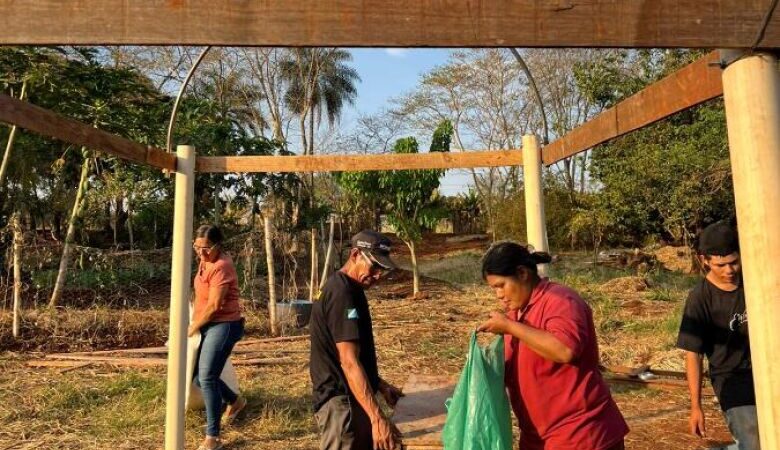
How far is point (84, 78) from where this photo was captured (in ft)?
31.6

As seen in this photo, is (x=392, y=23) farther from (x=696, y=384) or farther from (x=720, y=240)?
(x=696, y=384)

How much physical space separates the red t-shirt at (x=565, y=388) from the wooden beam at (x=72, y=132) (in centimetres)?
195

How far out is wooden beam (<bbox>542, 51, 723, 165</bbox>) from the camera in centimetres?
200

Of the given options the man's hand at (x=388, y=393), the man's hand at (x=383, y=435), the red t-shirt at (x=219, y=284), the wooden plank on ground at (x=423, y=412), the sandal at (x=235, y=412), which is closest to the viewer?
the man's hand at (x=383, y=435)

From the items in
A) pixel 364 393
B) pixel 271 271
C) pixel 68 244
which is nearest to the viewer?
pixel 364 393

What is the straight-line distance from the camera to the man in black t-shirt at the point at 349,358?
2.82 m

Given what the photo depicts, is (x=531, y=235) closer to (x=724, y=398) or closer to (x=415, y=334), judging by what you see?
(x=724, y=398)

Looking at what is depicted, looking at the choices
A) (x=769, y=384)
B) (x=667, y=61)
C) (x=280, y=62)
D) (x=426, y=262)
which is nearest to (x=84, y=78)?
(x=769, y=384)

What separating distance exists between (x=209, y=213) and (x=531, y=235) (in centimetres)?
1168

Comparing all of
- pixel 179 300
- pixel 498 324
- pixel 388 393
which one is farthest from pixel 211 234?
pixel 498 324

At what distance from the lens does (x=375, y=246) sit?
2.91m

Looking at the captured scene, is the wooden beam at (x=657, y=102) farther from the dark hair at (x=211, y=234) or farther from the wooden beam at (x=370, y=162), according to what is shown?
the dark hair at (x=211, y=234)

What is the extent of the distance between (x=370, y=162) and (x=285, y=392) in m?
3.26

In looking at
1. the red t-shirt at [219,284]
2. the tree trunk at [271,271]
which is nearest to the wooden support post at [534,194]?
the red t-shirt at [219,284]
